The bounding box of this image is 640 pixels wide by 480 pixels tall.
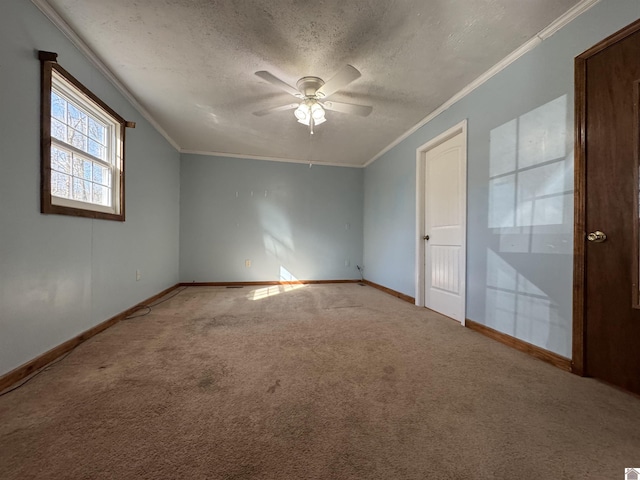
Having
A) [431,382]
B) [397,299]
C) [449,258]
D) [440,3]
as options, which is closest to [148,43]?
[440,3]

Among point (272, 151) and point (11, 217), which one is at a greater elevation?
point (272, 151)

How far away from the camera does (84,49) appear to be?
2.08m

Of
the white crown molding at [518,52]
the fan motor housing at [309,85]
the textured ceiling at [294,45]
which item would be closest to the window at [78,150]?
the textured ceiling at [294,45]

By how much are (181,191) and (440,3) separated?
445cm

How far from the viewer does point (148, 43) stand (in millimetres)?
2033

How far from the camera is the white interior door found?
268 centimetres

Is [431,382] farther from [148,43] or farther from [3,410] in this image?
[148,43]

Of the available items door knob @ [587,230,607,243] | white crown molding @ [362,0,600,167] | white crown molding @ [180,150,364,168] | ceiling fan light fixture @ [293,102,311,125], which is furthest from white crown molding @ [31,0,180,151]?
door knob @ [587,230,607,243]

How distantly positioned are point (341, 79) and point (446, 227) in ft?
6.38

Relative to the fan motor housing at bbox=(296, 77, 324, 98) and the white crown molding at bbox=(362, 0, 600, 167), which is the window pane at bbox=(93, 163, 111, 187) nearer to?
the fan motor housing at bbox=(296, 77, 324, 98)

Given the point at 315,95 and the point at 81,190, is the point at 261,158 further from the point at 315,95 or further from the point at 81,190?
the point at 81,190

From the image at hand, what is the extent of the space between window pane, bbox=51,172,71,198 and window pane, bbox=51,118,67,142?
0.28 meters

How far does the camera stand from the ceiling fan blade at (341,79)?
1923mm

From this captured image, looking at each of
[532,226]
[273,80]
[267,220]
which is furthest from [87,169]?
[532,226]
